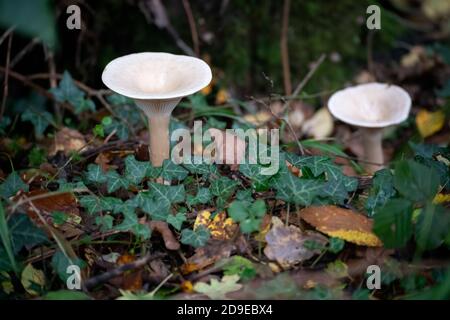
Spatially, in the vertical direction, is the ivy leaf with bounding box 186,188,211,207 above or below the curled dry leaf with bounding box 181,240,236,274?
above

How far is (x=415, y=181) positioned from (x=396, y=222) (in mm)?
149

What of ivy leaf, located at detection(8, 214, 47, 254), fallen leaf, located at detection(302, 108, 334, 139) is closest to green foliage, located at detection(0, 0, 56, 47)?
ivy leaf, located at detection(8, 214, 47, 254)

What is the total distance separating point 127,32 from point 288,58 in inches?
48.1

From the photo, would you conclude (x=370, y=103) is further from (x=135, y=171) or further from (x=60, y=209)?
(x=60, y=209)

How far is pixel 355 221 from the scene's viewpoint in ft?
5.95

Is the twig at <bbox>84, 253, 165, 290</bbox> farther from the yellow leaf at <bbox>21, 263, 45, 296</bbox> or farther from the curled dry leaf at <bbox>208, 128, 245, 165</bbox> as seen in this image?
the curled dry leaf at <bbox>208, 128, 245, 165</bbox>

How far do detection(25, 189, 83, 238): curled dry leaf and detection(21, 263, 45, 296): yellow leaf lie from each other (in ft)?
0.57

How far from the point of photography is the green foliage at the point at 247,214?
1710 mm

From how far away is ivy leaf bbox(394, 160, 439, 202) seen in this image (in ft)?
5.28

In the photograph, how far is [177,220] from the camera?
5.96 feet

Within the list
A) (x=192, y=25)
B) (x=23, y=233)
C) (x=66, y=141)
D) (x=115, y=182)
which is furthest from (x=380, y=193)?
(x=192, y=25)

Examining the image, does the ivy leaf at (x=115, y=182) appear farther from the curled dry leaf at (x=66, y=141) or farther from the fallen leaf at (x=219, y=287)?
the curled dry leaf at (x=66, y=141)

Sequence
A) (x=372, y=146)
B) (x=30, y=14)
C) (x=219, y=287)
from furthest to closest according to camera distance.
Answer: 1. (x=372, y=146)
2. (x=30, y=14)
3. (x=219, y=287)

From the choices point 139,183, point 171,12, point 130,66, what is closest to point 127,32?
point 171,12
